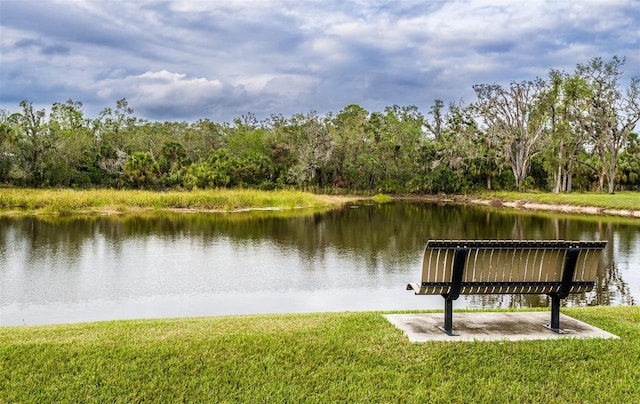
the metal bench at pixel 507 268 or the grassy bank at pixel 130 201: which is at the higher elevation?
the metal bench at pixel 507 268

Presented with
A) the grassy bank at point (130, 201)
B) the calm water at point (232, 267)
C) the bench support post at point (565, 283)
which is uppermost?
the bench support post at point (565, 283)

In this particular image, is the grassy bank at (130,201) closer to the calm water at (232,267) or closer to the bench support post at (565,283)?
A: the calm water at (232,267)

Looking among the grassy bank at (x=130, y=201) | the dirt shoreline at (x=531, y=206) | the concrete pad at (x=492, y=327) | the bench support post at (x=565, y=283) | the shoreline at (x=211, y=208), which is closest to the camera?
the concrete pad at (x=492, y=327)

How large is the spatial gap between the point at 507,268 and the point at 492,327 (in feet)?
2.42

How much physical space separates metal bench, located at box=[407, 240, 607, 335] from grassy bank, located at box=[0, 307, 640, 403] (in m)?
0.73

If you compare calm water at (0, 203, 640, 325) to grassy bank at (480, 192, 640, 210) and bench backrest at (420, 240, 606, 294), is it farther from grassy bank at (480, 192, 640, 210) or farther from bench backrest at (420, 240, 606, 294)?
grassy bank at (480, 192, 640, 210)

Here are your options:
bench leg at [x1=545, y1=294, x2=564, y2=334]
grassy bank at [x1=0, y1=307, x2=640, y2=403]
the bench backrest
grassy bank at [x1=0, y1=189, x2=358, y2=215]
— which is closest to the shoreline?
grassy bank at [x1=0, y1=189, x2=358, y2=215]

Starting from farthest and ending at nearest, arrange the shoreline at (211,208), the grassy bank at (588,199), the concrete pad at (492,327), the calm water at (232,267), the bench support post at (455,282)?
the grassy bank at (588,199) < the shoreline at (211,208) < the calm water at (232,267) < the bench support post at (455,282) < the concrete pad at (492,327)

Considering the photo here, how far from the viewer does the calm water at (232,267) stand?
432 inches

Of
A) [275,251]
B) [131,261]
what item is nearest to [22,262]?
[131,261]

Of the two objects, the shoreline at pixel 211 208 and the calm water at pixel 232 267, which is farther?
the shoreline at pixel 211 208

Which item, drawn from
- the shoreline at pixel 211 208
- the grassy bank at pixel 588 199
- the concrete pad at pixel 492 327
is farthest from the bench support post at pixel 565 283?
the grassy bank at pixel 588 199

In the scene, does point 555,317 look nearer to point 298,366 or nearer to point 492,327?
point 492,327

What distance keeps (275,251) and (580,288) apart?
12734 millimetres
